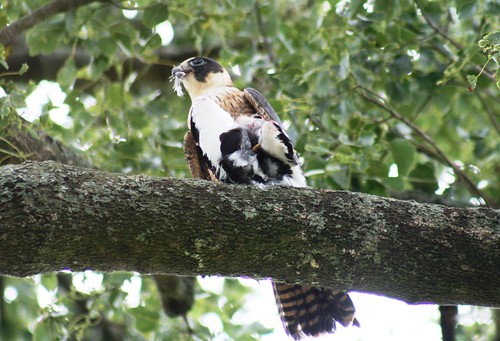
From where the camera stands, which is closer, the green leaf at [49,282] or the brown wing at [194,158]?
the brown wing at [194,158]

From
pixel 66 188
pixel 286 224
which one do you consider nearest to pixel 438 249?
pixel 286 224

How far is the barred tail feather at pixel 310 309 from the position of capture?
3527mm

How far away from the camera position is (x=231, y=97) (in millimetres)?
4320

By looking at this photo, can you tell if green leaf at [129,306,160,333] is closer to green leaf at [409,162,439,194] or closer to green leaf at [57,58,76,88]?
green leaf at [57,58,76,88]

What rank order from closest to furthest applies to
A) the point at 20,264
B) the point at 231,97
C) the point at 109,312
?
the point at 20,264 < the point at 231,97 < the point at 109,312

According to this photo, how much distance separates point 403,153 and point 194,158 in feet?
3.77

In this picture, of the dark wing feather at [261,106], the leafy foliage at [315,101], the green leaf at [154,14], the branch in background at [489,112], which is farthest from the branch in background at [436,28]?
the green leaf at [154,14]

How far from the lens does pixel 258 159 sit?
357cm

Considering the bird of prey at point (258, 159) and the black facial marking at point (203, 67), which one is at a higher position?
the black facial marking at point (203, 67)

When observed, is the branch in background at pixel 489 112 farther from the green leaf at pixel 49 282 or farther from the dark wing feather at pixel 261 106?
the green leaf at pixel 49 282

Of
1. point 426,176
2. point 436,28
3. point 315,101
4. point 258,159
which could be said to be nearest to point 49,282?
point 258,159

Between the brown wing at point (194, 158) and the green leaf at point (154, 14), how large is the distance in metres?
0.70

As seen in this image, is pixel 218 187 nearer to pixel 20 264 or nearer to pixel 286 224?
pixel 286 224

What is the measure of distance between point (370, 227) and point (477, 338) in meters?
3.22
